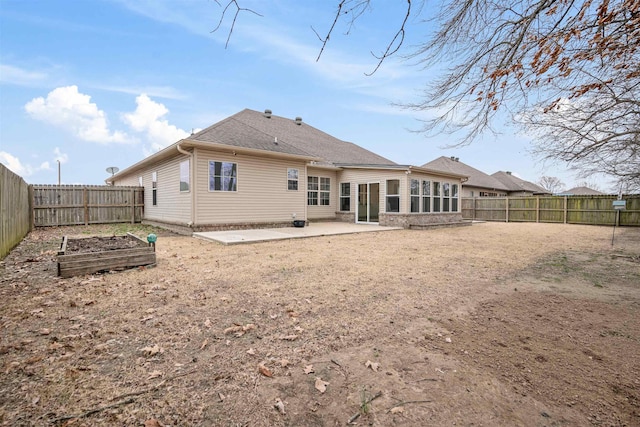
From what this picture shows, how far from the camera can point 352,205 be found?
51.8ft

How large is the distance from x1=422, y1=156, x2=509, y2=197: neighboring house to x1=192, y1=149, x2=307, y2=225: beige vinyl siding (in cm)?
1978

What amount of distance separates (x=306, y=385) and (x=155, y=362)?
1277 mm

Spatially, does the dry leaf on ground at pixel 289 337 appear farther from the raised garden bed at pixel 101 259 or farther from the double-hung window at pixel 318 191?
the double-hung window at pixel 318 191

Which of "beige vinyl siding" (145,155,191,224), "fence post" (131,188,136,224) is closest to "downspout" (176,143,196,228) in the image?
"beige vinyl siding" (145,155,191,224)

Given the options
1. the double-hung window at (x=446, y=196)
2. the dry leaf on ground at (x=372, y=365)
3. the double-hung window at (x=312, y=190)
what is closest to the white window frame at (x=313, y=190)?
the double-hung window at (x=312, y=190)

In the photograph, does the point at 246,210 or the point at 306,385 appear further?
the point at 246,210

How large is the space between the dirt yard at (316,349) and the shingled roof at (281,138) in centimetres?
712

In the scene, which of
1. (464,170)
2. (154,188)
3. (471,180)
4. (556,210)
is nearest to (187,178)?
(154,188)

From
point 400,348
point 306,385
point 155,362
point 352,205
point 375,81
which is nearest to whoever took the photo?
point 306,385

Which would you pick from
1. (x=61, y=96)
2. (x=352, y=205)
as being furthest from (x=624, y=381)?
(x=61, y=96)

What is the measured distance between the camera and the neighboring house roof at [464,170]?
28.4m

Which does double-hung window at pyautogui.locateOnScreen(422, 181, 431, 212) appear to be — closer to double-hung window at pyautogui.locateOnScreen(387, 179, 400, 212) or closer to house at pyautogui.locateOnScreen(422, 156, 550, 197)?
double-hung window at pyautogui.locateOnScreen(387, 179, 400, 212)

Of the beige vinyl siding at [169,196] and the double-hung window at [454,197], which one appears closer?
the beige vinyl siding at [169,196]

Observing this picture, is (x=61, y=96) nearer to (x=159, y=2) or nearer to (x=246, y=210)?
(x=246, y=210)
